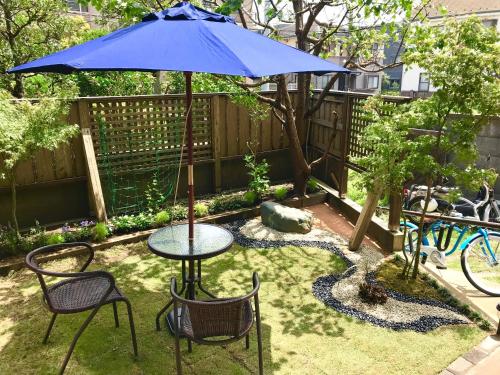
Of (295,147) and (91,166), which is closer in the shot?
(91,166)

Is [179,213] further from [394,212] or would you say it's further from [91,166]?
[394,212]

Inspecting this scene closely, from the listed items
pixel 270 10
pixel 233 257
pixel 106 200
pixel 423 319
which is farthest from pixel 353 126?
pixel 106 200

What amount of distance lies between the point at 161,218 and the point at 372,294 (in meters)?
3.00

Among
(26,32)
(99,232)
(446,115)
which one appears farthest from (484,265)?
(26,32)

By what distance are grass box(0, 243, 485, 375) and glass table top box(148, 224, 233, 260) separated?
794 mm

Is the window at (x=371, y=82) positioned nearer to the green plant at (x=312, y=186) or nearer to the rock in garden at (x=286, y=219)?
the green plant at (x=312, y=186)

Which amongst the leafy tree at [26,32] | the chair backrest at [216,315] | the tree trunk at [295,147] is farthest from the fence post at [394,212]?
the leafy tree at [26,32]

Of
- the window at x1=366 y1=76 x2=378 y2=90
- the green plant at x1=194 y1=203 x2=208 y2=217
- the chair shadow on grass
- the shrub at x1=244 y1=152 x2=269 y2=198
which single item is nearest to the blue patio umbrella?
the chair shadow on grass

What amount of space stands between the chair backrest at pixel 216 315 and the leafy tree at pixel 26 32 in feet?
21.0

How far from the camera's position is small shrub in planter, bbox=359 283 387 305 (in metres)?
3.81

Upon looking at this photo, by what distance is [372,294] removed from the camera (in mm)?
3822

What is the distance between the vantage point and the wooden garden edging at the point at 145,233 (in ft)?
14.5

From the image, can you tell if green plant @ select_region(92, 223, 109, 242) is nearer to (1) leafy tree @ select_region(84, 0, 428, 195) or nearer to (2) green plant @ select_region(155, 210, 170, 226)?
(2) green plant @ select_region(155, 210, 170, 226)

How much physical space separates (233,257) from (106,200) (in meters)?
2.30
